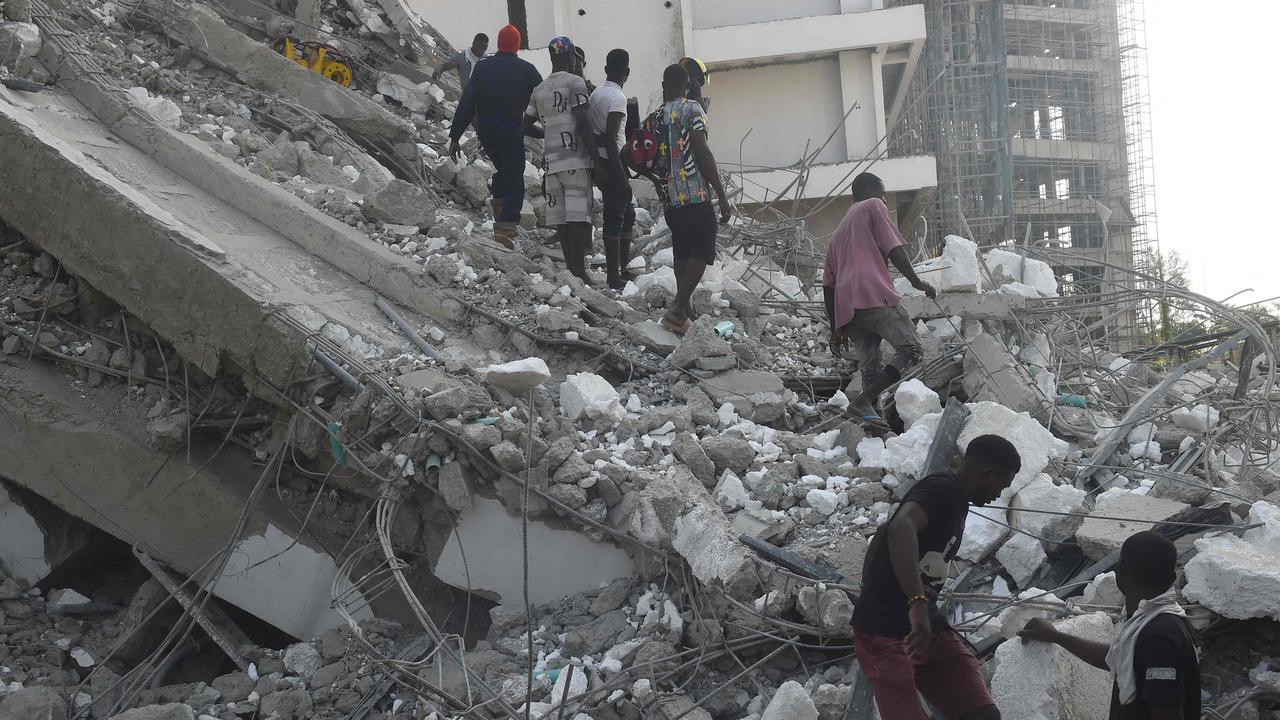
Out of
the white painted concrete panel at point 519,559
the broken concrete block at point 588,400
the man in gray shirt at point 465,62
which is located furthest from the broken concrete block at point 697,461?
the man in gray shirt at point 465,62

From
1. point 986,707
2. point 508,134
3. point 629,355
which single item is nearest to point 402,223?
point 508,134

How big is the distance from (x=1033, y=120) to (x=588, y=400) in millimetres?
16944

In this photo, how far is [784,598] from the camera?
384 centimetres

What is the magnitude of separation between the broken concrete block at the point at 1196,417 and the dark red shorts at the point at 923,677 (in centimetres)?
268

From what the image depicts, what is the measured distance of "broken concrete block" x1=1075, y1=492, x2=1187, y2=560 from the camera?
3.83 m

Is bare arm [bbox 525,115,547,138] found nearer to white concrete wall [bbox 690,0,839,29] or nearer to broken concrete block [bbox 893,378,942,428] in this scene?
broken concrete block [bbox 893,378,942,428]

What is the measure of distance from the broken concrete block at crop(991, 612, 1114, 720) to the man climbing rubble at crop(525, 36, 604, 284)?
12.4 ft

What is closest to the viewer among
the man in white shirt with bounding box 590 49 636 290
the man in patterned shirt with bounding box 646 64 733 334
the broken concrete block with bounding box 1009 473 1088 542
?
the broken concrete block with bounding box 1009 473 1088 542

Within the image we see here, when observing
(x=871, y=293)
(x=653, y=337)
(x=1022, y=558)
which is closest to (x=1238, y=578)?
(x=1022, y=558)

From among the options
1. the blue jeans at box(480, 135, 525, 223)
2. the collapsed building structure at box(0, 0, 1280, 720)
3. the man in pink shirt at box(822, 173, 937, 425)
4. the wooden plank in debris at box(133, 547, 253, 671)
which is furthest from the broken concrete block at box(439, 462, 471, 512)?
the blue jeans at box(480, 135, 525, 223)

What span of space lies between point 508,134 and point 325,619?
9.87ft

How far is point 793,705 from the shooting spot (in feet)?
11.1

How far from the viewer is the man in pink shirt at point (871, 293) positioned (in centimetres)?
520

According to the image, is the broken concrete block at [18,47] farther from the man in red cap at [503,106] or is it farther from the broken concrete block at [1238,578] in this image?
the broken concrete block at [1238,578]
